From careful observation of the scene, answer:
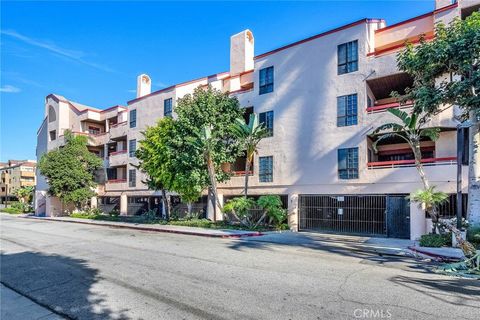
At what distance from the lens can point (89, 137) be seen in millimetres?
40438

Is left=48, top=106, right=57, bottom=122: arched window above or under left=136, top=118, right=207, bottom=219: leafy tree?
above

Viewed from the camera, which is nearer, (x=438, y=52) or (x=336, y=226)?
(x=438, y=52)

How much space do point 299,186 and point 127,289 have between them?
616 inches

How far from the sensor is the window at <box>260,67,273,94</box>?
24078mm

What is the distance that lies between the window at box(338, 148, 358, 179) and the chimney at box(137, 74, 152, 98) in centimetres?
2551

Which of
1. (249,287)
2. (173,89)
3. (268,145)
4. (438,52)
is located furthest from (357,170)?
(173,89)

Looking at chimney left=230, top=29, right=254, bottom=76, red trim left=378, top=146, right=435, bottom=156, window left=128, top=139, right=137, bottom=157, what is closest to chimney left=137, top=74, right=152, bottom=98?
window left=128, top=139, right=137, bottom=157

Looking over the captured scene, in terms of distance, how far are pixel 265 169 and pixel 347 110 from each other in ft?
23.3

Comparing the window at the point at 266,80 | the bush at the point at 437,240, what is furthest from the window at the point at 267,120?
the bush at the point at 437,240

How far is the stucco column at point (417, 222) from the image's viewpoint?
16.7m

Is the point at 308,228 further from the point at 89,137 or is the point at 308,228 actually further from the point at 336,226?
the point at 89,137

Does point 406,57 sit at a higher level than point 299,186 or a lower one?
higher

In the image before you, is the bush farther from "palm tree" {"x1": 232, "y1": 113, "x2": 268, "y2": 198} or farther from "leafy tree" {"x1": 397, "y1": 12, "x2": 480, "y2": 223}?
"palm tree" {"x1": 232, "y1": 113, "x2": 268, "y2": 198}

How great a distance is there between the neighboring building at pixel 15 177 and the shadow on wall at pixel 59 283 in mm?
81220
